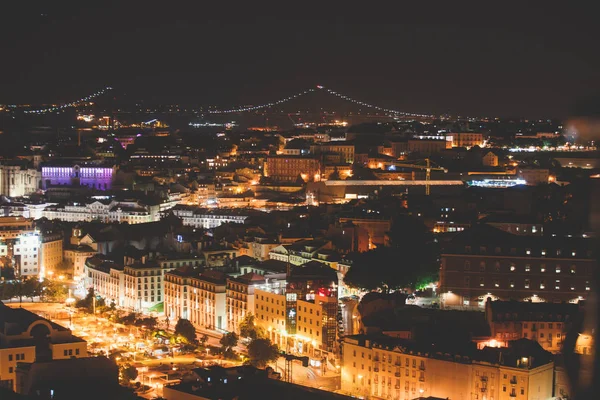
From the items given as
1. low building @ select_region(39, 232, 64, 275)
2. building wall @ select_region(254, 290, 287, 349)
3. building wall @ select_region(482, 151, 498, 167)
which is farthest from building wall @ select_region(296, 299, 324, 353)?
building wall @ select_region(482, 151, 498, 167)

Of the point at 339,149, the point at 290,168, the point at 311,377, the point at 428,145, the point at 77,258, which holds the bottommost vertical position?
the point at 311,377

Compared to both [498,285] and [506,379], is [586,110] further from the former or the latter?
[498,285]

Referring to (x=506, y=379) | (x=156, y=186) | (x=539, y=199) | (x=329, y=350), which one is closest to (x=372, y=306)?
(x=329, y=350)

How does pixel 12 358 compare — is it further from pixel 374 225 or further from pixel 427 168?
pixel 427 168

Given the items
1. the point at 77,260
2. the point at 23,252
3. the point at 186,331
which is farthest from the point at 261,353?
the point at 23,252

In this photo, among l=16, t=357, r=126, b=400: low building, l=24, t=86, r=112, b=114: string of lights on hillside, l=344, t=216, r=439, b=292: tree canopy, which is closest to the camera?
l=16, t=357, r=126, b=400: low building

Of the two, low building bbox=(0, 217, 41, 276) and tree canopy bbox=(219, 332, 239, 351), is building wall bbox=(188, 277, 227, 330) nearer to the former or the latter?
tree canopy bbox=(219, 332, 239, 351)

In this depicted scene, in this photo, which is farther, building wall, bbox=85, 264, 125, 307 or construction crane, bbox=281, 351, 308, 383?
building wall, bbox=85, 264, 125, 307

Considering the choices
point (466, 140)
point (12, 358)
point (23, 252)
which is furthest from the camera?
point (466, 140)
